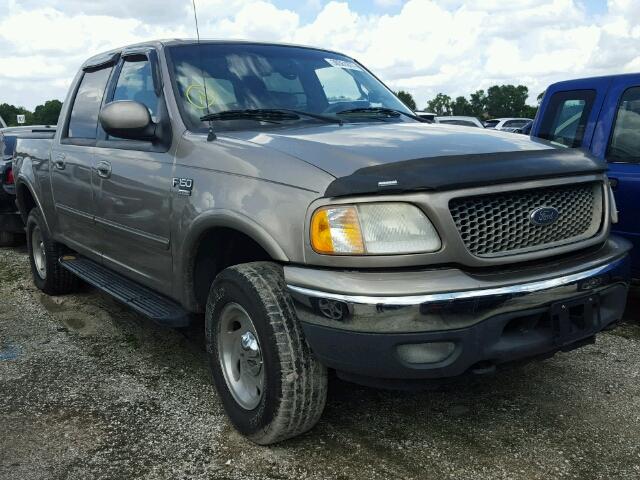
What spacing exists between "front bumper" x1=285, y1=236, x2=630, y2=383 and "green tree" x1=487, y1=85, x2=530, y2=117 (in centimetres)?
7818

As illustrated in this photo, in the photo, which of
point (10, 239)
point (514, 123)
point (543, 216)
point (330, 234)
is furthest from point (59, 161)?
point (514, 123)

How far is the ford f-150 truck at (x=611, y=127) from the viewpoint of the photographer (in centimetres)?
433

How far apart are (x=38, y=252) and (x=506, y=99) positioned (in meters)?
80.3

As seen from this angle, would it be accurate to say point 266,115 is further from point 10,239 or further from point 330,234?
point 10,239

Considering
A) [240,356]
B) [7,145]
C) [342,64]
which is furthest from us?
[7,145]

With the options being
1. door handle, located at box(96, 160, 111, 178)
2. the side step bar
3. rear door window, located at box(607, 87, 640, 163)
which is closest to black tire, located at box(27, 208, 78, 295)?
the side step bar

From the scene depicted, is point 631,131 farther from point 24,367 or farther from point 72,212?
point 24,367

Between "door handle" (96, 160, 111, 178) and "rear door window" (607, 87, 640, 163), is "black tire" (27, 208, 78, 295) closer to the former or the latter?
"door handle" (96, 160, 111, 178)

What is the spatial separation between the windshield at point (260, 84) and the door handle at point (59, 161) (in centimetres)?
146

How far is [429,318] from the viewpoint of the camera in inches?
92.5

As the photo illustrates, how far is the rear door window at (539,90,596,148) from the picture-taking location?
15.5ft

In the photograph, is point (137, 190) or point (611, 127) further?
point (611, 127)

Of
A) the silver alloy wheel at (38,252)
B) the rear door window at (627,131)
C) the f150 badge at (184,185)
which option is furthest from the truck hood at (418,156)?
the silver alloy wheel at (38,252)

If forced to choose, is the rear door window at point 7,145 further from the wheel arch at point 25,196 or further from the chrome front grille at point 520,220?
the chrome front grille at point 520,220
